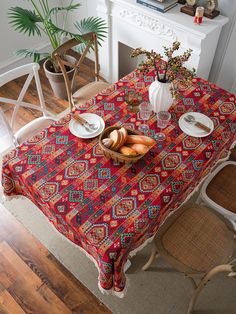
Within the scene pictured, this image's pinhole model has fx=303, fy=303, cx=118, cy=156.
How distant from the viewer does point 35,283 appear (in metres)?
1.96

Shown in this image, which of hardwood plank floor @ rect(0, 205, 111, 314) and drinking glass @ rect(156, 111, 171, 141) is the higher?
drinking glass @ rect(156, 111, 171, 141)

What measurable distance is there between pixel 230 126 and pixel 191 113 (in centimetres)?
24

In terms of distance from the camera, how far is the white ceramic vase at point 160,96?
1.72m

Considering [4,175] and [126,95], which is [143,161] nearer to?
[126,95]

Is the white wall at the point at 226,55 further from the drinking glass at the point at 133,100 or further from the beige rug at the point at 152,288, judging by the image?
the beige rug at the point at 152,288

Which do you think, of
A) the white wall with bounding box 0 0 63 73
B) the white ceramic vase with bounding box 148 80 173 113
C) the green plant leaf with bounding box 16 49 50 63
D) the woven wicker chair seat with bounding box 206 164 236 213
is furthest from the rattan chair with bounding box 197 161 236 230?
the white wall with bounding box 0 0 63 73

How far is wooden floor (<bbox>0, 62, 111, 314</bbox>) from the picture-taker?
1.86 meters

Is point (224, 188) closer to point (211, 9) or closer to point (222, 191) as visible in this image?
point (222, 191)

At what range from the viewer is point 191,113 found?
1.85 m

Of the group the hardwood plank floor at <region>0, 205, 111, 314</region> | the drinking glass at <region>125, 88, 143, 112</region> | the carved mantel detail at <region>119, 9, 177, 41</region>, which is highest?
the carved mantel detail at <region>119, 9, 177, 41</region>

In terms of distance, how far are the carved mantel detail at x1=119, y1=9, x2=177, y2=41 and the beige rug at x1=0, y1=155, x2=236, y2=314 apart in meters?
1.66

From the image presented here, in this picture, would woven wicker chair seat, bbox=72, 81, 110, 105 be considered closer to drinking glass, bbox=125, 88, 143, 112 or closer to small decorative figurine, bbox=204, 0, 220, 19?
drinking glass, bbox=125, 88, 143, 112

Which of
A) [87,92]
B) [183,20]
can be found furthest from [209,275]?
[183,20]

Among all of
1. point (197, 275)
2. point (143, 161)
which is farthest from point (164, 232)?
point (143, 161)
